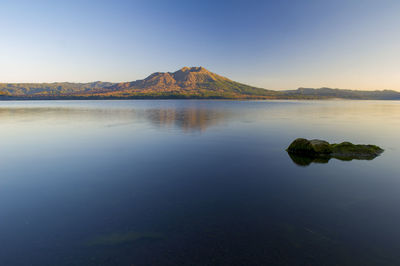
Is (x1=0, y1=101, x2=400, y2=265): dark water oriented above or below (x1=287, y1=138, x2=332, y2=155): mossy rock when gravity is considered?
below

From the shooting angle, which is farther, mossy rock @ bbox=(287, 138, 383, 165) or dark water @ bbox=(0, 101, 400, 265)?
mossy rock @ bbox=(287, 138, 383, 165)

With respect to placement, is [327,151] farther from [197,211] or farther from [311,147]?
[197,211]

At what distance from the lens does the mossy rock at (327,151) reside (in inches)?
929

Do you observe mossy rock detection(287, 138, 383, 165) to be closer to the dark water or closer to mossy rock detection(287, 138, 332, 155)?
mossy rock detection(287, 138, 332, 155)

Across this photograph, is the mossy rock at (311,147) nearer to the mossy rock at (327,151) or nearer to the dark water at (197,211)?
the mossy rock at (327,151)

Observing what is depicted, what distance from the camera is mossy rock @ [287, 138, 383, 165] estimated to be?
23.6m

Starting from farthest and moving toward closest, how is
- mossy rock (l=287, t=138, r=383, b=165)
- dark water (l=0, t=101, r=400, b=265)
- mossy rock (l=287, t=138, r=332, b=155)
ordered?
mossy rock (l=287, t=138, r=332, b=155), mossy rock (l=287, t=138, r=383, b=165), dark water (l=0, t=101, r=400, b=265)

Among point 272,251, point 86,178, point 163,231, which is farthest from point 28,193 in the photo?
point 272,251

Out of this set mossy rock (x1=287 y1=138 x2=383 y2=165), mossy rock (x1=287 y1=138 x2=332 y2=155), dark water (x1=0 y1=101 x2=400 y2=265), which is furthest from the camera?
mossy rock (x1=287 y1=138 x2=332 y2=155)

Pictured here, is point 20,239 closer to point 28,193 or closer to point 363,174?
point 28,193

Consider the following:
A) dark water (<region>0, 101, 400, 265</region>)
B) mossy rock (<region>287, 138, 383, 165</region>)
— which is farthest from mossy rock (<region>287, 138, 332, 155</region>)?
dark water (<region>0, 101, 400, 265</region>)

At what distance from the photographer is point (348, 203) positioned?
1314 cm

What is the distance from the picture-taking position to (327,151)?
80.7 feet

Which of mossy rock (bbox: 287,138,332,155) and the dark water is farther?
mossy rock (bbox: 287,138,332,155)
